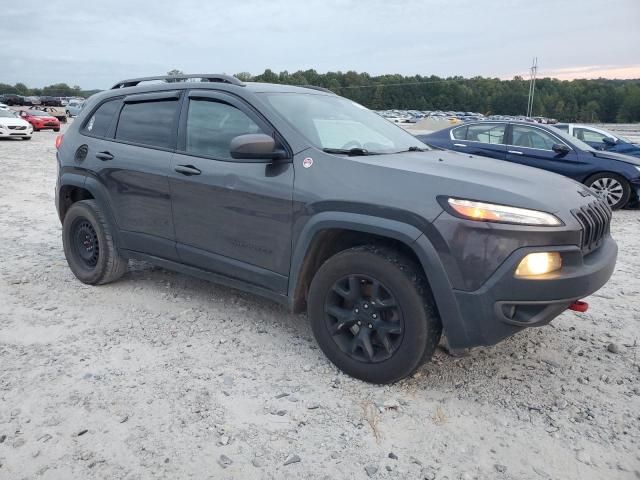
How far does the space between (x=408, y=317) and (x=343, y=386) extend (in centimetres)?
63

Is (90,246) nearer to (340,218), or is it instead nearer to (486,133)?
(340,218)

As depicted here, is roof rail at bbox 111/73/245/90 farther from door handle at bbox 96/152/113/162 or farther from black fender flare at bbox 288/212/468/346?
black fender flare at bbox 288/212/468/346

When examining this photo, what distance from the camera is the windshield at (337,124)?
138 inches

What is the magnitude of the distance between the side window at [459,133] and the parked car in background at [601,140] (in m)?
2.12

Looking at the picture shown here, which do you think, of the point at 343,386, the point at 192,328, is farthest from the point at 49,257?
the point at 343,386

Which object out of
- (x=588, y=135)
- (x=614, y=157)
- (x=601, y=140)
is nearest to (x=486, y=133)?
(x=614, y=157)

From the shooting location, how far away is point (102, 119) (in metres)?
4.66

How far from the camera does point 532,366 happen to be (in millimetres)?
3416

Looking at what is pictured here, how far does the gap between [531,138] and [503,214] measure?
733 cm

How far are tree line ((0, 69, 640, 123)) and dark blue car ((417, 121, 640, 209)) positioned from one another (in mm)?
86586

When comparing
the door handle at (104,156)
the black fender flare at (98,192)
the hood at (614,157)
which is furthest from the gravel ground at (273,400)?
the hood at (614,157)

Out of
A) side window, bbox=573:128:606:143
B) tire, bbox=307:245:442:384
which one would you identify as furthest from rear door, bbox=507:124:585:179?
tire, bbox=307:245:442:384

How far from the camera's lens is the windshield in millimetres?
3518

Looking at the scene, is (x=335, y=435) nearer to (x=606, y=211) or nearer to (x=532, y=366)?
(x=532, y=366)
